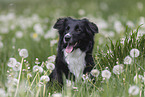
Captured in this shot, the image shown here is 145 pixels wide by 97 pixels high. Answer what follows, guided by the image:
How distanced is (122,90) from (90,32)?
1.41 m

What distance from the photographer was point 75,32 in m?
4.21

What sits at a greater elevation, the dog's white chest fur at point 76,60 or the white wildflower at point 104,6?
the white wildflower at point 104,6

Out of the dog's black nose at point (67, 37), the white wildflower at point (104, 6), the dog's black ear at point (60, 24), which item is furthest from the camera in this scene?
the white wildflower at point (104, 6)

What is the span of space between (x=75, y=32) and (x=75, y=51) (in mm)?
341

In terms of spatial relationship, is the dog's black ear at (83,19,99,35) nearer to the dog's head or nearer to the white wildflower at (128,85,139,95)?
the dog's head

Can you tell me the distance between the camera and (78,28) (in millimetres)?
4273

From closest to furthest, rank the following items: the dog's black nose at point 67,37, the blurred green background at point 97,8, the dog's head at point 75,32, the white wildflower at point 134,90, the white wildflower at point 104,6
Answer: the white wildflower at point 134,90
the dog's black nose at point 67,37
the dog's head at point 75,32
the blurred green background at point 97,8
the white wildflower at point 104,6

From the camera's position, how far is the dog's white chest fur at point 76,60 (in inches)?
165

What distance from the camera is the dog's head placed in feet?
13.6

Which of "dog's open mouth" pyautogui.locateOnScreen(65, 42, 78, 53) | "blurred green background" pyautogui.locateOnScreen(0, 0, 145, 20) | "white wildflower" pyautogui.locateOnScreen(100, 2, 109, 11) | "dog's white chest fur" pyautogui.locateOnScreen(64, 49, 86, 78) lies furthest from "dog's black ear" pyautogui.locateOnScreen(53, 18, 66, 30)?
"white wildflower" pyautogui.locateOnScreen(100, 2, 109, 11)

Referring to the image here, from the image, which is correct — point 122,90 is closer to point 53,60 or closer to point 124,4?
point 53,60

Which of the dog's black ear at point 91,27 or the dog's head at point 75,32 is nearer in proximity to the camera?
the dog's head at point 75,32

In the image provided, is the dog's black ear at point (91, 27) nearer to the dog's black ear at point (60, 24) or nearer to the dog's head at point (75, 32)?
the dog's head at point (75, 32)

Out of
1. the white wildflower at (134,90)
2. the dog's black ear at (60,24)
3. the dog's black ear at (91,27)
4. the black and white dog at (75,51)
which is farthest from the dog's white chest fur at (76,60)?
the white wildflower at (134,90)
